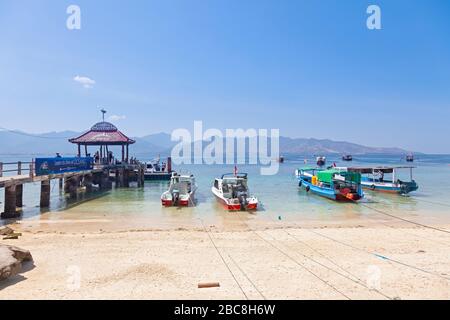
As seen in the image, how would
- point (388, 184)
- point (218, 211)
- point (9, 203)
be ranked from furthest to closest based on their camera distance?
point (388, 184)
point (218, 211)
point (9, 203)

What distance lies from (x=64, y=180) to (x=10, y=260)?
26982 millimetres

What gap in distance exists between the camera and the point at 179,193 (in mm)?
26281

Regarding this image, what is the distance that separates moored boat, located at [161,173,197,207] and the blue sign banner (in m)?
8.91

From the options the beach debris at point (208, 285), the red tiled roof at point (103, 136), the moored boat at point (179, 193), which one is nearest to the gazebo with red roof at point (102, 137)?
the red tiled roof at point (103, 136)

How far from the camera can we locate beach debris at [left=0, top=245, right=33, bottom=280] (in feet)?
25.3

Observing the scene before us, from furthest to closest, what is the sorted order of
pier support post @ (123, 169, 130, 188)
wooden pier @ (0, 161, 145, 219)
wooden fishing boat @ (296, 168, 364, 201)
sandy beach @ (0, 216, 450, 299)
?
pier support post @ (123, 169, 130, 188)
wooden fishing boat @ (296, 168, 364, 201)
wooden pier @ (0, 161, 145, 219)
sandy beach @ (0, 216, 450, 299)

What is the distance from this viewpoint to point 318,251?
11578 millimetres

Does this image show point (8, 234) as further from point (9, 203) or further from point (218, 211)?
point (218, 211)

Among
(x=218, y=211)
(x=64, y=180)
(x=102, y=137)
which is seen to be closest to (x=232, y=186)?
(x=218, y=211)

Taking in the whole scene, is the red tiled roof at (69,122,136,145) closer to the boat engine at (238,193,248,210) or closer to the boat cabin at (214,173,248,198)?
the boat cabin at (214,173,248,198)

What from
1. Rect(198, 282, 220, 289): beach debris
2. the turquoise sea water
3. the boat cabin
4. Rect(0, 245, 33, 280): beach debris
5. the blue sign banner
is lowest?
the turquoise sea water

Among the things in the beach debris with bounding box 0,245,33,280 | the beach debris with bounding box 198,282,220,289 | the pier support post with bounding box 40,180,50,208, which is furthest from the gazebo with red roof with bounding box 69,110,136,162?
the beach debris with bounding box 198,282,220,289
